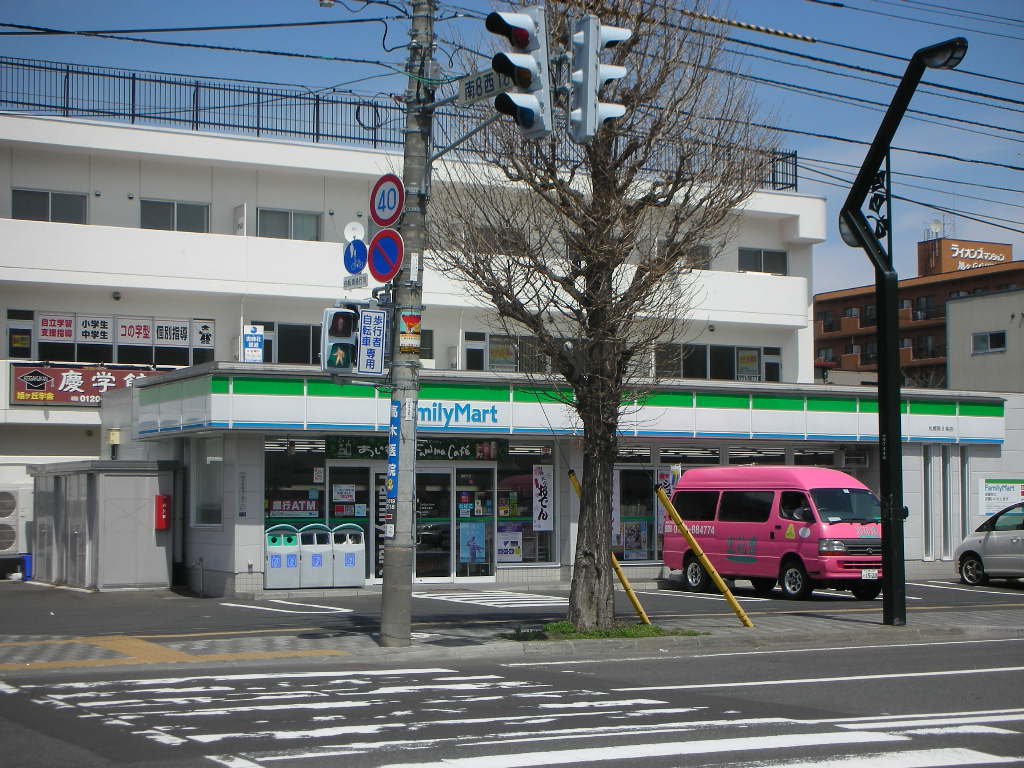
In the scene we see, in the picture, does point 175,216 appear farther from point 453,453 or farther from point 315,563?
point 315,563

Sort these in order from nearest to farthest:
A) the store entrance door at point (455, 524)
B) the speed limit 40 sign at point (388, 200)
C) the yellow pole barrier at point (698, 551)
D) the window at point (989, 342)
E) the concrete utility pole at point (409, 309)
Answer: the concrete utility pole at point (409, 309) → the speed limit 40 sign at point (388, 200) → the yellow pole barrier at point (698, 551) → the store entrance door at point (455, 524) → the window at point (989, 342)

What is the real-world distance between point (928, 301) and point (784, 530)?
209 ft

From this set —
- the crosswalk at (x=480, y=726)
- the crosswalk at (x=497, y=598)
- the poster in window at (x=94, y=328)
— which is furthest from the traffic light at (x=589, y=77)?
the poster in window at (x=94, y=328)

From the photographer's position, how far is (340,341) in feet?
45.1

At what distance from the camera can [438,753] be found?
7980 millimetres

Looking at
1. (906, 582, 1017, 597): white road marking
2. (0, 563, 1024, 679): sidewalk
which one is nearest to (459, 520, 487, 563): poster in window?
(0, 563, 1024, 679): sidewalk

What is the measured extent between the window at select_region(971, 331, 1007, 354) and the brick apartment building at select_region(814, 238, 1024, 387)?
32283mm

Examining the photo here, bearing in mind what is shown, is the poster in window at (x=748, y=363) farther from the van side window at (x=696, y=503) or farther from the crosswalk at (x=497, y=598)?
the crosswalk at (x=497, y=598)

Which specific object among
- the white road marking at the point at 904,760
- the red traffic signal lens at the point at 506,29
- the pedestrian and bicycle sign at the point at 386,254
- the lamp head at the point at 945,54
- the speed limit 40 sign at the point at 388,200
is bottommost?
the white road marking at the point at 904,760

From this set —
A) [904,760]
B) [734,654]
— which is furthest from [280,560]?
[904,760]

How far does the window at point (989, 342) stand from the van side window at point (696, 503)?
20174mm

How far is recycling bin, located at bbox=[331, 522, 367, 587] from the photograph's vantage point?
23000mm

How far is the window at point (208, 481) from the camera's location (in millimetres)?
23562

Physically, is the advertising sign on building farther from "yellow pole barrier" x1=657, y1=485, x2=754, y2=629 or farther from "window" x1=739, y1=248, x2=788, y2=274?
"yellow pole barrier" x1=657, y1=485, x2=754, y2=629
